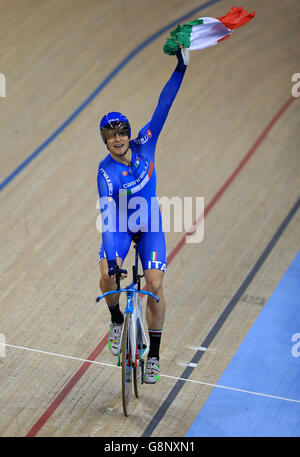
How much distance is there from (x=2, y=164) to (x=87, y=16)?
274cm

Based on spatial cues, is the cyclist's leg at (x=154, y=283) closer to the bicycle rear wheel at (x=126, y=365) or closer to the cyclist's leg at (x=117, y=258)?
the cyclist's leg at (x=117, y=258)

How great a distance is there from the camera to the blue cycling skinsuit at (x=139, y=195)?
3703 millimetres

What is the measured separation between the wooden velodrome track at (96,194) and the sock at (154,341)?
272 millimetres

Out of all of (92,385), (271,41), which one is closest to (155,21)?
(271,41)

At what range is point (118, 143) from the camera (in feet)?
12.0

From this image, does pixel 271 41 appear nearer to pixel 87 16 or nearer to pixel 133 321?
pixel 87 16

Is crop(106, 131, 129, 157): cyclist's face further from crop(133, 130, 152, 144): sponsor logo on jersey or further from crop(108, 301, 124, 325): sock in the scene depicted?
crop(108, 301, 124, 325): sock

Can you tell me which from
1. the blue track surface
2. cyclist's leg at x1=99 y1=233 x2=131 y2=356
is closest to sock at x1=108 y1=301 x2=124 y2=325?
cyclist's leg at x1=99 y1=233 x2=131 y2=356

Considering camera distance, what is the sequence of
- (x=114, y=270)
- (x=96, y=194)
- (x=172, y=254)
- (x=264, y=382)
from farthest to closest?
1. (x=96, y=194)
2. (x=172, y=254)
3. (x=264, y=382)
4. (x=114, y=270)

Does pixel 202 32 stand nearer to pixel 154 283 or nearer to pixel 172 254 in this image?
pixel 154 283

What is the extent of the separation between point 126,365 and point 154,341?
1.15 feet

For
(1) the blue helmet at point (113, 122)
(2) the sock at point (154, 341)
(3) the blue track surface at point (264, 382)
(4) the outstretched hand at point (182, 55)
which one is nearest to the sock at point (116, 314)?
(2) the sock at point (154, 341)

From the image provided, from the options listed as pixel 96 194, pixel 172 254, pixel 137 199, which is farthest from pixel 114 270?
pixel 96 194
